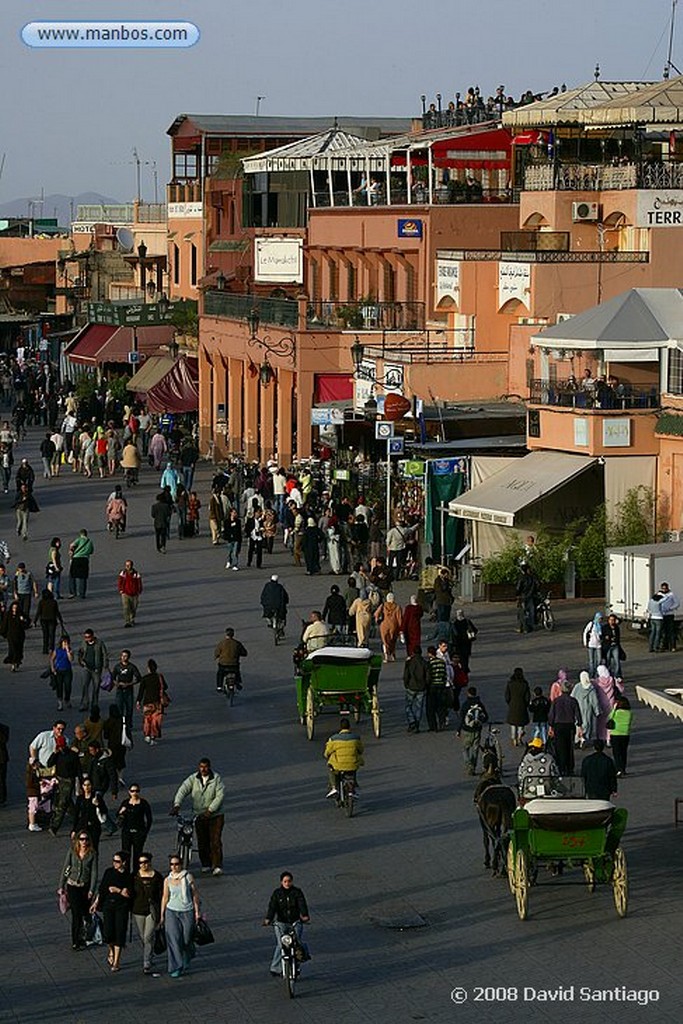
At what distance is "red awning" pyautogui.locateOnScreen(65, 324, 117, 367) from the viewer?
231 feet

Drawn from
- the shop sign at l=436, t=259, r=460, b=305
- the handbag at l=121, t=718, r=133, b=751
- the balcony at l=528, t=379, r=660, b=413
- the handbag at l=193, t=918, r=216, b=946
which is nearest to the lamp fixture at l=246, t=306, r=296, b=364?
the shop sign at l=436, t=259, r=460, b=305

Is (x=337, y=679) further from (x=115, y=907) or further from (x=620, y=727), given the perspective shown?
(x=115, y=907)

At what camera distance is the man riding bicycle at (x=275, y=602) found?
31.2 metres

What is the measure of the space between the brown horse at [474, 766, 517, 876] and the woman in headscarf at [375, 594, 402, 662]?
9.67 m

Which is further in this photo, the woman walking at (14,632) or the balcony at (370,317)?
the balcony at (370,317)

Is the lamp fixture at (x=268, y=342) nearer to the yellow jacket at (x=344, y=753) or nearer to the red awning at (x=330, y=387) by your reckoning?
the red awning at (x=330, y=387)

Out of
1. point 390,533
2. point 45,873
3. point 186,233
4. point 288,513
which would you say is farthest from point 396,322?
point 45,873

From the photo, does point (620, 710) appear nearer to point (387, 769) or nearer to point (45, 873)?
Answer: point (387, 769)

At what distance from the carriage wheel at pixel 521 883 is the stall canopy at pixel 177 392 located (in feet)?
143

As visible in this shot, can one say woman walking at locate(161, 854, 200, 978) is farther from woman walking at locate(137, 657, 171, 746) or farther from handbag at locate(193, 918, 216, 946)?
woman walking at locate(137, 657, 171, 746)

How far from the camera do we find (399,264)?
51.8 m

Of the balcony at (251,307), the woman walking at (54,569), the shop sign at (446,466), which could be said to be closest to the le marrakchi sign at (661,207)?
the balcony at (251,307)

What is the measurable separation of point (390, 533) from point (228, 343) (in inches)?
843

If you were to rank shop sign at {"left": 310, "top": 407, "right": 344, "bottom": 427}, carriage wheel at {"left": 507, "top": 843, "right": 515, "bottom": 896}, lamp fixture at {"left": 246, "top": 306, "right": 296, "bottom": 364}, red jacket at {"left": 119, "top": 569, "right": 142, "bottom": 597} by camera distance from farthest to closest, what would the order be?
lamp fixture at {"left": 246, "top": 306, "right": 296, "bottom": 364} → shop sign at {"left": 310, "top": 407, "right": 344, "bottom": 427} → red jacket at {"left": 119, "top": 569, "right": 142, "bottom": 597} → carriage wheel at {"left": 507, "top": 843, "right": 515, "bottom": 896}
